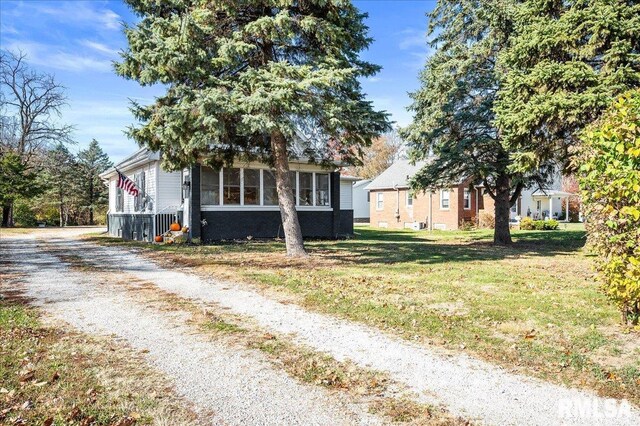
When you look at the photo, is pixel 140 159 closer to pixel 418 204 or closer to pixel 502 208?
pixel 502 208

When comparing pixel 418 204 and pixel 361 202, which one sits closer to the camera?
pixel 418 204

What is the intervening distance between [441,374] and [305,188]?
628 inches

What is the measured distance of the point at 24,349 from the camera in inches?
177

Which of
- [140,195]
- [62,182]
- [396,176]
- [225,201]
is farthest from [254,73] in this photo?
[62,182]

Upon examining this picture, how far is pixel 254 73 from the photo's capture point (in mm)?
10141

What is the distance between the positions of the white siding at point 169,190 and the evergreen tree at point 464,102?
923 centimetres

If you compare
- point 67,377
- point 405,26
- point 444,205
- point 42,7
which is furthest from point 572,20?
point 444,205

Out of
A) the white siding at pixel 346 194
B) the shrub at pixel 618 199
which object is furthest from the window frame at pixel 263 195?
the shrub at pixel 618 199

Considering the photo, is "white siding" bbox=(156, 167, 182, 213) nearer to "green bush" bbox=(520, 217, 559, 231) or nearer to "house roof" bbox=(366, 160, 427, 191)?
"house roof" bbox=(366, 160, 427, 191)

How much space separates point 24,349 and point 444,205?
28473 millimetres

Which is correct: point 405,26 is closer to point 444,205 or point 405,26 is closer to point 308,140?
point 308,140

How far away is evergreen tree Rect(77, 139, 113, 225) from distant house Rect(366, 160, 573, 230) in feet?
93.1

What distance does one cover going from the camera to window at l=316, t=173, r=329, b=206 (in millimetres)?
19875

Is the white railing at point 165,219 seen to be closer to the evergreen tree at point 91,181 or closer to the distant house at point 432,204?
the distant house at point 432,204
